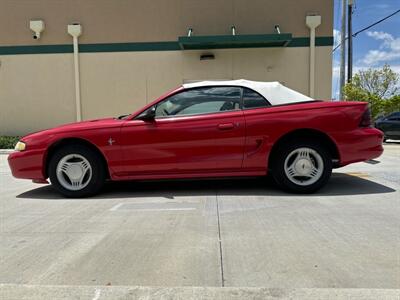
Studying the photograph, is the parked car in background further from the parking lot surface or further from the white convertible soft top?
the white convertible soft top

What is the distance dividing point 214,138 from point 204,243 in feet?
7.30

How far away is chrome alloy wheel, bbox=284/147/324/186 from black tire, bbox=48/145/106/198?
2631mm

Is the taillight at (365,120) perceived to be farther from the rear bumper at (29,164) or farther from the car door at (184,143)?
the rear bumper at (29,164)

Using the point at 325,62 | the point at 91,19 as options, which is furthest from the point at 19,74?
the point at 325,62

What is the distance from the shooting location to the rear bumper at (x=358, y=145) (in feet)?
19.6


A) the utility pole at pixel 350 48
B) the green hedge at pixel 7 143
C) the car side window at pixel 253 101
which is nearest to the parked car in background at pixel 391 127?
the utility pole at pixel 350 48

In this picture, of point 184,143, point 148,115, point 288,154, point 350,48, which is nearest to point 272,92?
point 288,154

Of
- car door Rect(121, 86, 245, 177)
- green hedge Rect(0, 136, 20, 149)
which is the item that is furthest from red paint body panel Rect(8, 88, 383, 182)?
green hedge Rect(0, 136, 20, 149)

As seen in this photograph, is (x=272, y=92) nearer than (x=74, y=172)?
No

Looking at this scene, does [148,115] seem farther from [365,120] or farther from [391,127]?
[391,127]

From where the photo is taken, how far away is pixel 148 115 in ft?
19.9

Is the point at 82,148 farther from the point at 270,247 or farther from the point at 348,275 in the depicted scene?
the point at 348,275

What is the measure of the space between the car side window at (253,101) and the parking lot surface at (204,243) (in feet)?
4.13

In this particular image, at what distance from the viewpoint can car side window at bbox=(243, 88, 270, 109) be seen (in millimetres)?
6199
